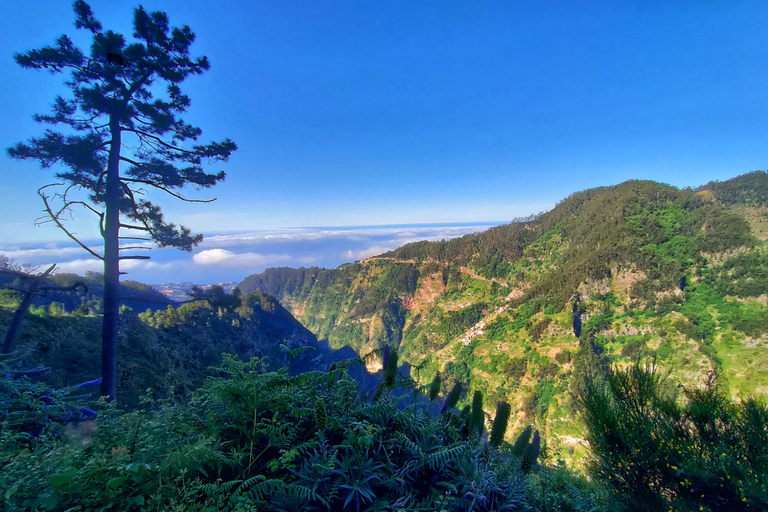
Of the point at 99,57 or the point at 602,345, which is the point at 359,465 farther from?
the point at 602,345

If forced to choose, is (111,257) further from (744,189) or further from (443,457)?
Result: (744,189)

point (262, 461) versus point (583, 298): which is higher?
point (262, 461)

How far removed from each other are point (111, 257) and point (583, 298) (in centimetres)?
8142

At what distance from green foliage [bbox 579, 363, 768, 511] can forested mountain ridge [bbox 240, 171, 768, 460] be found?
1026 inches

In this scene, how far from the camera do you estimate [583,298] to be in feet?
220

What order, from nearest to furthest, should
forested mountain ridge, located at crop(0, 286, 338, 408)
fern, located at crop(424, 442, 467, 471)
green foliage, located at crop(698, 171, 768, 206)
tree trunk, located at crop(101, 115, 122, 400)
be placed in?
fern, located at crop(424, 442, 467, 471)
tree trunk, located at crop(101, 115, 122, 400)
forested mountain ridge, located at crop(0, 286, 338, 408)
green foliage, located at crop(698, 171, 768, 206)

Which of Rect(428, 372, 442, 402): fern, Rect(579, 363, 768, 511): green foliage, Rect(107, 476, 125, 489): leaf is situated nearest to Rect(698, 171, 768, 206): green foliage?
Rect(579, 363, 768, 511): green foliage

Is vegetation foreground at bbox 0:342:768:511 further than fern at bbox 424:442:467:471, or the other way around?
fern at bbox 424:442:467:471

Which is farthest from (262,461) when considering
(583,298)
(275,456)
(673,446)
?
(583,298)

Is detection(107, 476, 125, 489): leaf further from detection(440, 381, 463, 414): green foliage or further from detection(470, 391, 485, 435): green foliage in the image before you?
detection(470, 391, 485, 435): green foliage

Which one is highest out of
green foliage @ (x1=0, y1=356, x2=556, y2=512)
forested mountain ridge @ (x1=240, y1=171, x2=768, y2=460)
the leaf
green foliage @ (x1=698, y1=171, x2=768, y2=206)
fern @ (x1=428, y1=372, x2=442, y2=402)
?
green foliage @ (x1=698, y1=171, x2=768, y2=206)

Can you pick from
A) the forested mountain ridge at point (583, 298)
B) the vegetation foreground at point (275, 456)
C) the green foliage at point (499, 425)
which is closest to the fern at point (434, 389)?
the vegetation foreground at point (275, 456)

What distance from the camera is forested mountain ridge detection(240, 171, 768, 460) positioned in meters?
47.6

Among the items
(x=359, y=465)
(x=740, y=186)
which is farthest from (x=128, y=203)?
(x=740, y=186)
